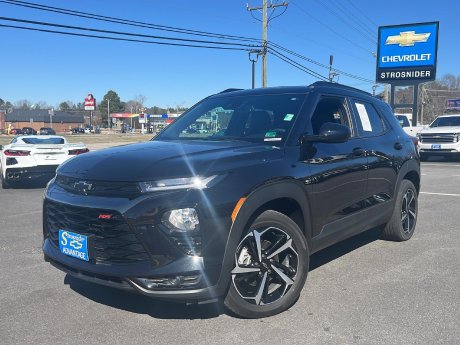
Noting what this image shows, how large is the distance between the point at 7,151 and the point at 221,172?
31.1 feet

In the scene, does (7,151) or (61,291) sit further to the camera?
(7,151)

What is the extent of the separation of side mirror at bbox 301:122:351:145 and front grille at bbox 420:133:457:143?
15644 mm

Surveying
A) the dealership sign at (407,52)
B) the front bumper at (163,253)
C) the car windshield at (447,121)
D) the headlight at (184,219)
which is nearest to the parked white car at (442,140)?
the car windshield at (447,121)

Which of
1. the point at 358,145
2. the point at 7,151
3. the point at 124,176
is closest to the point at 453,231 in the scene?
the point at 358,145

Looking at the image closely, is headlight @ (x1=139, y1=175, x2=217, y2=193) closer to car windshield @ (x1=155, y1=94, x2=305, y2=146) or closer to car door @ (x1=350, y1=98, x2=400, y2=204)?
car windshield @ (x1=155, y1=94, x2=305, y2=146)

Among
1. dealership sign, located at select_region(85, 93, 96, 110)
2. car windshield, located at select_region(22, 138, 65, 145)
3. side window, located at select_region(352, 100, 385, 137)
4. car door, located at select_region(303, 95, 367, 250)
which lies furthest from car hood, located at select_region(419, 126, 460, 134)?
dealership sign, located at select_region(85, 93, 96, 110)

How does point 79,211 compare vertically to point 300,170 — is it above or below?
below

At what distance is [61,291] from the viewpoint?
4105mm

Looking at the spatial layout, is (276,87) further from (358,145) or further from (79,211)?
(79,211)

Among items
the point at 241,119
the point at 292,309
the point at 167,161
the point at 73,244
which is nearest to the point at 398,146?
the point at 241,119

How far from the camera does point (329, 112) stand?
4.52 meters

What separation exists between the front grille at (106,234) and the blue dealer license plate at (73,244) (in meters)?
0.04

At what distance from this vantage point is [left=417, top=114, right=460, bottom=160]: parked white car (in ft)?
A: 57.6

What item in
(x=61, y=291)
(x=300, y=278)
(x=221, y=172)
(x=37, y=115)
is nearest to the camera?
(x=221, y=172)
